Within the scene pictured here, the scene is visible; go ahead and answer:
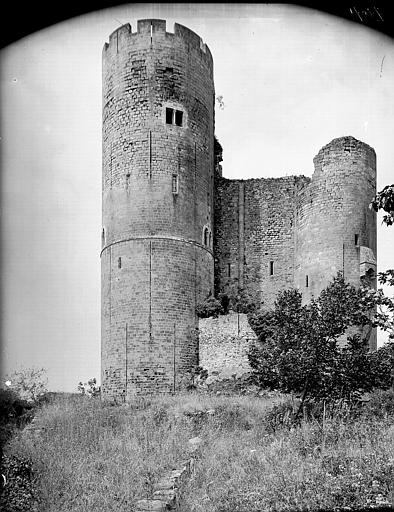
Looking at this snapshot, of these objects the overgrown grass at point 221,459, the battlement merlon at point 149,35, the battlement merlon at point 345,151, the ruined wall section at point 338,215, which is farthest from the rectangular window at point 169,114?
the overgrown grass at point 221,459

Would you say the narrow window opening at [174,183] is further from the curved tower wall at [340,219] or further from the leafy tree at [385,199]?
the leafy tree at [385,199]

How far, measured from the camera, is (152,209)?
25.1m

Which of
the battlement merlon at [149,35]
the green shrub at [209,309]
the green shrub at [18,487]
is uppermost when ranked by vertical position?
Answer: the battlement merlon at [149,35]

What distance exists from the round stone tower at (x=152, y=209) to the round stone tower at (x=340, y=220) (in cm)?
331

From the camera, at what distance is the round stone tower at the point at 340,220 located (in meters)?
24.9

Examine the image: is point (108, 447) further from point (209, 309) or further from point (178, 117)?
point (178, 117)

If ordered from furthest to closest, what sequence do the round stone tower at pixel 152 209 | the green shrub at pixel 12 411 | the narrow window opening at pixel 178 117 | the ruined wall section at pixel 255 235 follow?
the ruined wall section at pixel 255 235
the narrow window opening at pixel 178 117
the round stone tower at pixel 152 209
the green shrub at pixel 12 411

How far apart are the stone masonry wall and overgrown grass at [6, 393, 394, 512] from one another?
17.3 feet

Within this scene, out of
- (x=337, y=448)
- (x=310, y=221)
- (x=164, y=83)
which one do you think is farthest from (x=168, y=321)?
(x=337, y=448)

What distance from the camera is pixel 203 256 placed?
86.4 feet

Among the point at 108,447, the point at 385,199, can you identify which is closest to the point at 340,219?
the point at 108,447

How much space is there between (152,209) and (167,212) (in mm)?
460

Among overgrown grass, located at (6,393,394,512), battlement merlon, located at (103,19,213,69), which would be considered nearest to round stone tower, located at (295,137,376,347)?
battlement merlon, located at (103,19,213,69)

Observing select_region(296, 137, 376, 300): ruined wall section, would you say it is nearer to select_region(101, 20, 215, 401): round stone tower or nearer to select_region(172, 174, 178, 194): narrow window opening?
select_region(101, 20, 215, 401): round stone tower
